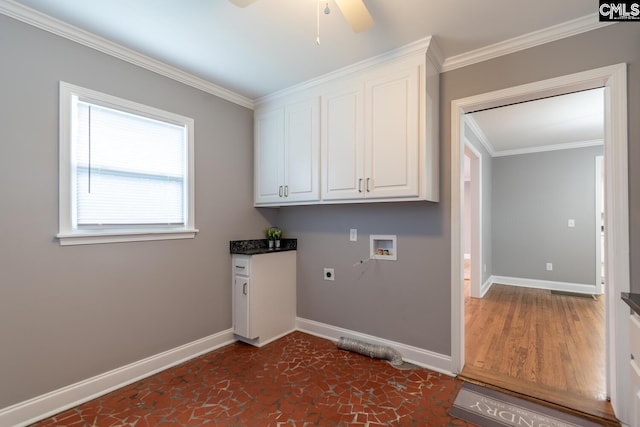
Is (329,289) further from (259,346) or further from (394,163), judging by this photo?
(394,163)

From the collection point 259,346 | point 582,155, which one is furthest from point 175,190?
point 582,155

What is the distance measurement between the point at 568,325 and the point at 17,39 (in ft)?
18.2

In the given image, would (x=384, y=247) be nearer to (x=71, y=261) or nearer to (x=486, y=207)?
(x=71, y=261)

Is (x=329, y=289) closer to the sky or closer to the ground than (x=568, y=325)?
closer to the sky

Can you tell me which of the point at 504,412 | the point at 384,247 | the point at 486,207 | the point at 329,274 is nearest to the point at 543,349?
the point at 504,412

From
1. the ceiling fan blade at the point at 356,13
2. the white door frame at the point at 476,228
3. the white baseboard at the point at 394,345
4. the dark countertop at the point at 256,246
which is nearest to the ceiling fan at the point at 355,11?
the ceiling fan blade at the point at 356,13

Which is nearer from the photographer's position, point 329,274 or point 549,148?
point 329,274

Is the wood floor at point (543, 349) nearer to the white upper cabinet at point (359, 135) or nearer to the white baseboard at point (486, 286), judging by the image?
the white baseboard at point (486, 286)

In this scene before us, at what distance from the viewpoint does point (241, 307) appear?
2.98 metres

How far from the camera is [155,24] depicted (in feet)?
6.63

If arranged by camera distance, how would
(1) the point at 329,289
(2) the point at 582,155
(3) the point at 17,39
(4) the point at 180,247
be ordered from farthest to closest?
(2) the point at 582,155 < (1) the point at 329,289 < (4) the point at 180,247 < (3) the point at 17,39

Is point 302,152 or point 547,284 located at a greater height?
point 302,152

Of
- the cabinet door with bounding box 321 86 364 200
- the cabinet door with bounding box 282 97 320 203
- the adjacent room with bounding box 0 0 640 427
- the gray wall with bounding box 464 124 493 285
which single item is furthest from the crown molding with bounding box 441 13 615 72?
the gray wall with bounding box 464 124 493 285

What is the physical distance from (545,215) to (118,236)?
20.5ft
